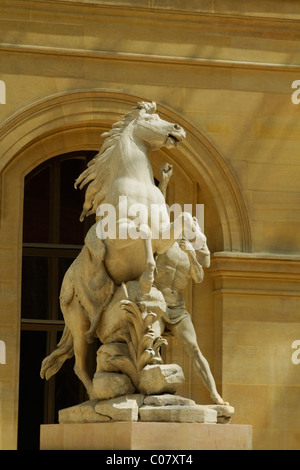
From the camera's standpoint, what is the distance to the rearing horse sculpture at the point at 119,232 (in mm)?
11883

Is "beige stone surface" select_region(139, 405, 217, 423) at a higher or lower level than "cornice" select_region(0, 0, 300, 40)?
lower

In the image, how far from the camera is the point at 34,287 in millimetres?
18094

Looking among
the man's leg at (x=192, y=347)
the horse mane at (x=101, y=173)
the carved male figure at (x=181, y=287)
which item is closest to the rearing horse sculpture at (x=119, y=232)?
the horse mane at (x=101, y=173)

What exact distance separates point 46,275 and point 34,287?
0.70 feet

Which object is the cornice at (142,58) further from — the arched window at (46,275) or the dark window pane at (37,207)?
the dark window pane at (37,207)

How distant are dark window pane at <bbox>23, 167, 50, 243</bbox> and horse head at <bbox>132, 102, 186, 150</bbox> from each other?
19.2ft

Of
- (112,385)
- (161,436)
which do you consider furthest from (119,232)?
(161,436)

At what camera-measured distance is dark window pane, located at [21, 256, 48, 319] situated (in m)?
18.0

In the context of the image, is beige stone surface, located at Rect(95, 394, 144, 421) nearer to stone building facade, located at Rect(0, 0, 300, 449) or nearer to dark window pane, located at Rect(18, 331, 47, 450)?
stone building facade, located at Rect(0, 0, 300, 449)

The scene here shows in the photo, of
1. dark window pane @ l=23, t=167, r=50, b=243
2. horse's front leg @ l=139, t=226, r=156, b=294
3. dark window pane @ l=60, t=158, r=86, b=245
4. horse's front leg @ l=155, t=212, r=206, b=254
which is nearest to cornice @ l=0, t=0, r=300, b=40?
dark window pane @ l=60, t=158, r=86, b=245

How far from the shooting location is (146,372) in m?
11.6

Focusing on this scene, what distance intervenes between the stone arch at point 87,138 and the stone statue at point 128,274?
16.1 feet

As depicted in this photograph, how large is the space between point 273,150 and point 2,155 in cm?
338
